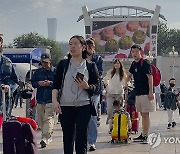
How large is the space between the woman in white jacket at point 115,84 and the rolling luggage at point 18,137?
4.59 metres

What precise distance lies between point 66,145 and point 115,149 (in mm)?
2358

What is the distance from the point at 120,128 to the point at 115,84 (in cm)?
174

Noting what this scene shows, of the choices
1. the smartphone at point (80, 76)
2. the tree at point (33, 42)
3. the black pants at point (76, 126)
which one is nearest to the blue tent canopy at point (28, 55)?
the black pants at point (76, 126)

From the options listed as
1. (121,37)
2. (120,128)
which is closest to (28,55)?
(120,128)

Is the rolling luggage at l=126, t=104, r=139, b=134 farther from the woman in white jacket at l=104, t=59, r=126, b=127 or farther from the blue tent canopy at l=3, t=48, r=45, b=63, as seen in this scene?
the blue tent canopy at l=3, t=48, r=45, b=63

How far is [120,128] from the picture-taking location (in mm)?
8211

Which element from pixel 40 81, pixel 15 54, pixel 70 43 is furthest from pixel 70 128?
pixel 15 54

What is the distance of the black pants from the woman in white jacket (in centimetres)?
446

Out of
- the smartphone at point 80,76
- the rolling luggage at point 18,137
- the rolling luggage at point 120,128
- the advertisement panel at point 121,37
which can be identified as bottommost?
the rolling luggage at point 120,128

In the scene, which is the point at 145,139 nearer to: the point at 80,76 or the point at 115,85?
the point at 115,85

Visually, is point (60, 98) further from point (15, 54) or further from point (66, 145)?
point (15, 54)

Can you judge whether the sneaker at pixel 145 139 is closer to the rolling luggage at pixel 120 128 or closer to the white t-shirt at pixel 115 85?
the rolling luggage at pixel 120 128

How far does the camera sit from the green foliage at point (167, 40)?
3709 inches

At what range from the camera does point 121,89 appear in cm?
979
